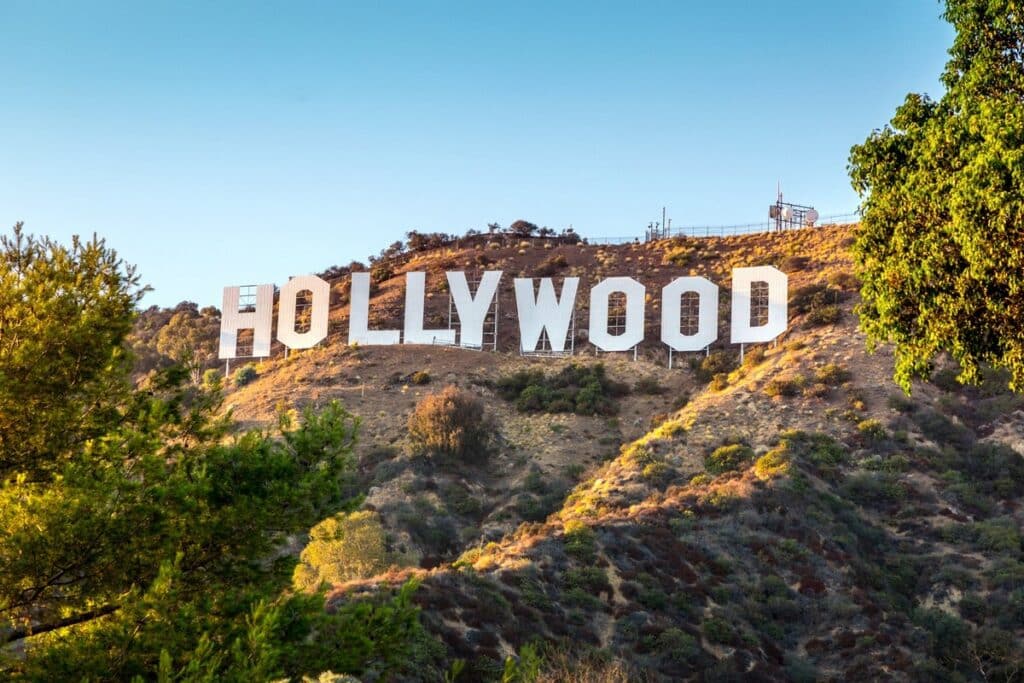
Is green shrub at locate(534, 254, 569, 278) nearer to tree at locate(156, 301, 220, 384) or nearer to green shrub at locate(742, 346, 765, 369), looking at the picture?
green shrub at locate(742, 346, 765, 369)

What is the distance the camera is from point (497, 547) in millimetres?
46719

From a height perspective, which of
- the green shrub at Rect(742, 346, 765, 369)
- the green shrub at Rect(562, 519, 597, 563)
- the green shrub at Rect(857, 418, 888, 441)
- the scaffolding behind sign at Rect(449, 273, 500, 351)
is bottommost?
the green shrub at Rect(562, 519, 597, 563)

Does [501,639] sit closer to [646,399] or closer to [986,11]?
[986,11]

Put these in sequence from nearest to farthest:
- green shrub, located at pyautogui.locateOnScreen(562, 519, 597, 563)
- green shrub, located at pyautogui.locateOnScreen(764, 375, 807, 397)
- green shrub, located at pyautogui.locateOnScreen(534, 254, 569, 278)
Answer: green shrub, located at pyautogui.locateOnScreen(562, 519, 597, 563) → green shrub, located at pyautogui.locateOnScreen(764, 375, 807, 397) → green shrub, located at pyautogui.locateOnScreen(534, 254, 569, 278)

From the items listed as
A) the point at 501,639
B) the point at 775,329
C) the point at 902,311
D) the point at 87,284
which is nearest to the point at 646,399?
the point at 775,329

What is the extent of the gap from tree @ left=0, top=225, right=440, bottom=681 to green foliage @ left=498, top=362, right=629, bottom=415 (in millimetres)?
49522

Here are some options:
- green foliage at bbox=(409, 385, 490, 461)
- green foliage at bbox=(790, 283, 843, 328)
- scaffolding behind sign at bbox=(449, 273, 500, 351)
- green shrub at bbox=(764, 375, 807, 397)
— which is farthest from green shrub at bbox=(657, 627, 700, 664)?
scaffolding behind sign at bbox=(449, 273, 500, 351)

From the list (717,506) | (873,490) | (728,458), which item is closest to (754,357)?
(728,458)

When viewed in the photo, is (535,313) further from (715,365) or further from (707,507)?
(707,507)

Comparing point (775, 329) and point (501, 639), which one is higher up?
point (775, 329)

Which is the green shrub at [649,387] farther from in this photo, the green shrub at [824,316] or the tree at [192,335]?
the tree at [192,335]

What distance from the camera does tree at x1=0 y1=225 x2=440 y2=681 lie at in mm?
14891

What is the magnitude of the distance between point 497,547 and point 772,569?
32.6 ft

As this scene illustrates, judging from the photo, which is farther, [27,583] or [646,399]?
[646,399]
